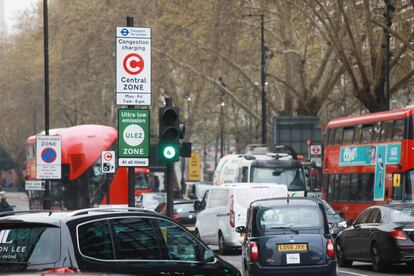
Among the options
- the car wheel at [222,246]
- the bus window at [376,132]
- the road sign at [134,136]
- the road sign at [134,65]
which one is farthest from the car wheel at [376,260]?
the bus window at [376,132]

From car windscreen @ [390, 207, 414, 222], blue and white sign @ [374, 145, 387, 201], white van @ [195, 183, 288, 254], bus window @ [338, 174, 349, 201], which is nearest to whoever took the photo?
car windscreen @ [390, 207, 414, 222]

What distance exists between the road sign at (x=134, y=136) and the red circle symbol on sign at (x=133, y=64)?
0.69 metres

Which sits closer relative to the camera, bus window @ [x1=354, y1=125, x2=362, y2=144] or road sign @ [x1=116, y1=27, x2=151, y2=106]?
road sign @ [x1=116, y1=27, x2=151, y2=106]

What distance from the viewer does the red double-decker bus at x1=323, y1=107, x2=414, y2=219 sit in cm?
3034

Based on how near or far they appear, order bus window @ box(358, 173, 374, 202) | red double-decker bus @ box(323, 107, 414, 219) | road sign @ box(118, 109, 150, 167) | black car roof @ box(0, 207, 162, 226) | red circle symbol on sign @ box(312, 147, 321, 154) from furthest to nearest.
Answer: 1. red circle symbol on sign @ box(312, 147, 321, 154)
2. bus window @ box(358, 173, 374, 202)
3. red double-decker bus @ box(323, 107, 414, 219)
4. road sign @ box(118, 109, 150, 167)
5. black car roof @ box(0, 207, 162, 226)

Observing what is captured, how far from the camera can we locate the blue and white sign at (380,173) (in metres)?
32.0

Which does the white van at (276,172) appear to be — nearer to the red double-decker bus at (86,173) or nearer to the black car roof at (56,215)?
the red double-decker bus at (86,173)

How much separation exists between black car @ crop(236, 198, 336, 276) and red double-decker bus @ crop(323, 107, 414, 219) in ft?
39.5

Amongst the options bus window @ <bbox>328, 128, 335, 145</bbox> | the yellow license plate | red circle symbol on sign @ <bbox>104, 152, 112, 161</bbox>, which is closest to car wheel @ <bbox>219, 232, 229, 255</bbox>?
red circle symbol on sign @ <bbox>104, 152, 112, 161</bbox>

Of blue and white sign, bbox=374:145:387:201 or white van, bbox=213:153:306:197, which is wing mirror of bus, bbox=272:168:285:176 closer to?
white van, bbox=213:153:306:197

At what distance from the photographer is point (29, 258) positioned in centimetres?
1038

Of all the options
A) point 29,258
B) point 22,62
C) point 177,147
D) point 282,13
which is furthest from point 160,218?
point 22,62

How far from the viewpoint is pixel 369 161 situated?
33.8 metres

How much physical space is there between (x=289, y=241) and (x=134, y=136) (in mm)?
3436
